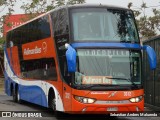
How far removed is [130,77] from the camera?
1339 centimetres

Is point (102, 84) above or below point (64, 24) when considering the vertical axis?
below

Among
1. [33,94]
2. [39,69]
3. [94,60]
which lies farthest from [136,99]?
[33,94]

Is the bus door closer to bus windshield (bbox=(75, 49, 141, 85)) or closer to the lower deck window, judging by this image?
bus windshield (bbox=(75, 49, 141, 85))

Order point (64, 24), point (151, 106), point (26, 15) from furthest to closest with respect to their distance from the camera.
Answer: point (26, 15), point (151, 106), point (64, 24)

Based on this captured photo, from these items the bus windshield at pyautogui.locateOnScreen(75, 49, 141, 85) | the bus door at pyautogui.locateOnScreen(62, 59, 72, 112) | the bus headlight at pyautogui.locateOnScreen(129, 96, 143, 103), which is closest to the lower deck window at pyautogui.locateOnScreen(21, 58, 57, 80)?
the bus door at pyautogui.locateOnScreen(62, 59, 72, 112)

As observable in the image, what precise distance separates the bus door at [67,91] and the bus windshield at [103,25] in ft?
3.79

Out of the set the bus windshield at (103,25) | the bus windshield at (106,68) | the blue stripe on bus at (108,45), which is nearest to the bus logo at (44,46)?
the bus windshield at (103,25)

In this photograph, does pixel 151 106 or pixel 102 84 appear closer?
pixel 102 84

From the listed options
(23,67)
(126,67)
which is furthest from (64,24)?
(23,67)

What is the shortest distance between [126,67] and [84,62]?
128cm

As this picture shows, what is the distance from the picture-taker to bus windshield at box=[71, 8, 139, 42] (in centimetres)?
1368

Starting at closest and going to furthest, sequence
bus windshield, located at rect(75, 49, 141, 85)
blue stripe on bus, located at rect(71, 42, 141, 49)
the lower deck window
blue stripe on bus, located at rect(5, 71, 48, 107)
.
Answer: bus windshield, located at rect(75, 49, 141, 85) < blue stripe on bus, located at rect(71, 42, 141, 49) < the lower deck window < blue stripe on bus, located at rect(5, 71, 48, 107)

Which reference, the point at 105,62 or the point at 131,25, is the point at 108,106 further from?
the point at 131,25

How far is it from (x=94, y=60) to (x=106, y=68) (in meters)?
0.44
